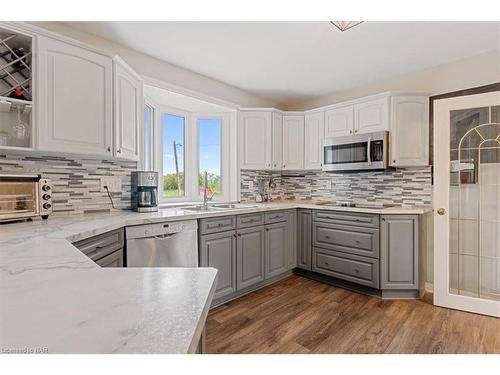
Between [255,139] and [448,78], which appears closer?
[448,78]

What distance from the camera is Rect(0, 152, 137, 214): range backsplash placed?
2.01m

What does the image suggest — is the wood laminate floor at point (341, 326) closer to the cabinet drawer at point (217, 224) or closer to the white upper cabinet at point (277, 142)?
the cabinet drawer at point (217, 224)

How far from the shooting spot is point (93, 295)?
2.10ft

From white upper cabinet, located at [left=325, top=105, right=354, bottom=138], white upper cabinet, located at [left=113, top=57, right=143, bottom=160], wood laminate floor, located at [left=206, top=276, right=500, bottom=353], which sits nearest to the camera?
wood laminate floor, located at [left=206, top=276, right=500, bottom=353]

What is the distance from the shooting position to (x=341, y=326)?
216cm

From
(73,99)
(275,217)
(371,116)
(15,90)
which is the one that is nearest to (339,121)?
(371,116)

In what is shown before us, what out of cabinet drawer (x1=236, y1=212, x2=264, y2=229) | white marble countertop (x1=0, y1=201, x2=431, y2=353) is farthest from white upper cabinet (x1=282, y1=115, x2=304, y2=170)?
white marble countertop (x1=0, y1=201, x2=431, y2=353)

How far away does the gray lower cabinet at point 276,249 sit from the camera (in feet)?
9.84

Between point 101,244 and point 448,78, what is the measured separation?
3.51 m

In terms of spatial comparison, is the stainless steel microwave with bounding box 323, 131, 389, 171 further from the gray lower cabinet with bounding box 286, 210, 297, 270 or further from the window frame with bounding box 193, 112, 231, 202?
the window frame with bounding box 193, 112, 231, 202

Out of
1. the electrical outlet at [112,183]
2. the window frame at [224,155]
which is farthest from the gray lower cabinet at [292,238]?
the electrical outlet at [112,183]

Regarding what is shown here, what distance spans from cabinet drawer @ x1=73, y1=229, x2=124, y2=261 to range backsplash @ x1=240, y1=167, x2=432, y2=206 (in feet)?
6.29

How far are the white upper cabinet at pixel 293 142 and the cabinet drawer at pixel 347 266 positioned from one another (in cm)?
120

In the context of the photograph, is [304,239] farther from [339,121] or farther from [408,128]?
[408,128]
